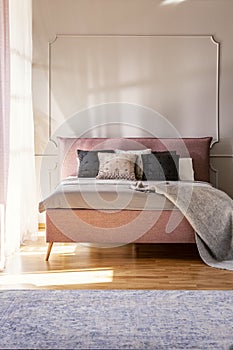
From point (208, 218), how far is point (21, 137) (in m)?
1.85

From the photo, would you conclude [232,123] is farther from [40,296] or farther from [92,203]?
[40,296]

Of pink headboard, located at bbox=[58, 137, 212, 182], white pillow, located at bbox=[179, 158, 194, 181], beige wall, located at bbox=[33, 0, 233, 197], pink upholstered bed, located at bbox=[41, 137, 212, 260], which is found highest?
beige wall, located at bbox=[33, 0, 233, 197]

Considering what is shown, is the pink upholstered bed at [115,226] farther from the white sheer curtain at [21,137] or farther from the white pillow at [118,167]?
the white pillow at [118,167]

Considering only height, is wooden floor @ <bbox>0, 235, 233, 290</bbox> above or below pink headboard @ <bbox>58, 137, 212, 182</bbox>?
below

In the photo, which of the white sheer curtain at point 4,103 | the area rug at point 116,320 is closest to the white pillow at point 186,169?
the white sheer curtain at point 4,103

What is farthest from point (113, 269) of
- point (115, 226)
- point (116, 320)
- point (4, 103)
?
point (116, 320)

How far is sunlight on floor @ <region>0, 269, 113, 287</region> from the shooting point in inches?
133

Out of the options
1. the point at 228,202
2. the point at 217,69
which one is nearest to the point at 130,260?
the point at 228,202

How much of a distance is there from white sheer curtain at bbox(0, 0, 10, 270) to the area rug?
2.03m

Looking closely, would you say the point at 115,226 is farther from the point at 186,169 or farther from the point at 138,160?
the point at 186,169

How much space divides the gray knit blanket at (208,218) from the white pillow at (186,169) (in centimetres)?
100

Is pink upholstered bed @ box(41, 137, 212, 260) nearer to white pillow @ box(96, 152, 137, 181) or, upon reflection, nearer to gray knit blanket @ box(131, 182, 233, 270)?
gray knit blanket @ box(131, 182, 233, 270)

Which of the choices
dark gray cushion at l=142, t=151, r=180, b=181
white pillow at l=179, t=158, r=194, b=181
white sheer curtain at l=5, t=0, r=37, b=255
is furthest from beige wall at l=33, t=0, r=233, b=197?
dark gray cushion at l=142, t=151, r=180, b=181

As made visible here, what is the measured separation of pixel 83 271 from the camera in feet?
12.0
